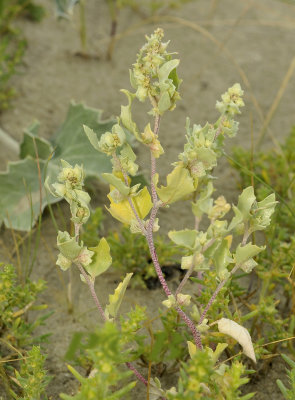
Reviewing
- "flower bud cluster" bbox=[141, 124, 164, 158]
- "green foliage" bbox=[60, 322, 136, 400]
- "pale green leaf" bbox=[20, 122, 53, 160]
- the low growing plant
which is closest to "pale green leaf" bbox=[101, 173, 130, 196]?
the low growing plant

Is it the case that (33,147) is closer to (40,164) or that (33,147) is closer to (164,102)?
(40,164)

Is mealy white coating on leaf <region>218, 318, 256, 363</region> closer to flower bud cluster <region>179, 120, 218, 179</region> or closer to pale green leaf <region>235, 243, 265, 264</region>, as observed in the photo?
pale green leaf <region>235, 243, 265, 264</region>

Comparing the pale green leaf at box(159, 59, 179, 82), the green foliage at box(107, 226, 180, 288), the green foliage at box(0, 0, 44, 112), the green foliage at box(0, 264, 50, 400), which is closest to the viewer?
the pale green leaf at box(159, 59, 179, 82)

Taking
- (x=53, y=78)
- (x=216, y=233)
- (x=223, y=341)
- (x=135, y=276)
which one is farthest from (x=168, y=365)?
(x=53, y=78)

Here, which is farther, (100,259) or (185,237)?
(100,259)

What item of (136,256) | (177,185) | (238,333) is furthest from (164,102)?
(136,256)

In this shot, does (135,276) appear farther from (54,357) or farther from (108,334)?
(108,334)
